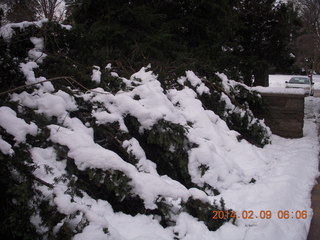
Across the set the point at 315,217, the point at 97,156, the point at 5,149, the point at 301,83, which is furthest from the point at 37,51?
the point at 301,83

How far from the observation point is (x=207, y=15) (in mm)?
6633

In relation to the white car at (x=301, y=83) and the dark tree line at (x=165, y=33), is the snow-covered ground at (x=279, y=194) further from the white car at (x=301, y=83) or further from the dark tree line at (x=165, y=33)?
the white car at (x=301, y=83)

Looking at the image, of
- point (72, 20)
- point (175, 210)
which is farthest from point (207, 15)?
point (175, 210)

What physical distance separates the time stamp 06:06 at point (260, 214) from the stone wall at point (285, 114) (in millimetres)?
3308

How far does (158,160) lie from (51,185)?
1449 millimetres

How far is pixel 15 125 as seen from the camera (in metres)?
2.52

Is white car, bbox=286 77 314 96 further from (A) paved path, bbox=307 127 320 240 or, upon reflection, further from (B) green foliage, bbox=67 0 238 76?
(A) paved path, bbox=307 127 320 240

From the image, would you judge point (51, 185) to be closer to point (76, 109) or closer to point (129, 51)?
point (76, 109)

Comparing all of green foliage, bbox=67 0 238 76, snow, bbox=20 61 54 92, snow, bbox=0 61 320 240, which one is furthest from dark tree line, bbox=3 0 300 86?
snow, bbox=20 61 54 92

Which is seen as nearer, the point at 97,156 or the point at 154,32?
the point at 97,156

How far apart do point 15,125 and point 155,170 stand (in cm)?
141

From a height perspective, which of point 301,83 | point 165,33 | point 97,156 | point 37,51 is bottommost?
point 301,83

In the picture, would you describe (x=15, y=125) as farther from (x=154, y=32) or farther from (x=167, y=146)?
(x=154, y=32)

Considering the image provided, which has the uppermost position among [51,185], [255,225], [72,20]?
[72,20]
